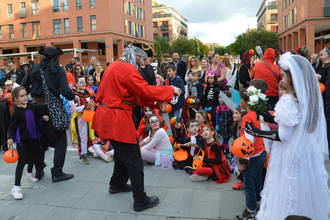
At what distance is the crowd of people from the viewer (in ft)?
8.48

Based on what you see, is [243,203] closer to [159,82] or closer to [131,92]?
[131,92]

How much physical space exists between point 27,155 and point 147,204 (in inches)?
84.9

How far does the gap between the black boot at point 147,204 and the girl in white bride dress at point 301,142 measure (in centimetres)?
168

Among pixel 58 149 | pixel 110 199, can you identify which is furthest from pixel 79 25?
pixel 110 199

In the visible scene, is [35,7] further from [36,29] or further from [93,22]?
[93,22]

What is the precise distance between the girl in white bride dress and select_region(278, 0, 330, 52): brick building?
82.7 ft

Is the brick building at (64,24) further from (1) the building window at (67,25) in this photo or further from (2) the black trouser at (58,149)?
(2) the black trouser at (58,149)

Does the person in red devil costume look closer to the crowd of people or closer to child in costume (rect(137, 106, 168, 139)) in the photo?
the crowd of people

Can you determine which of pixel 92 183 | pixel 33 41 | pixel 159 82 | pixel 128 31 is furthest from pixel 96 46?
pixel 92 183

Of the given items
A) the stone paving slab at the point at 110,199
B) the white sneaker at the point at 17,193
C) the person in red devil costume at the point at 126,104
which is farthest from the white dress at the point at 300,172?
the white sneaker at the point at 17,193

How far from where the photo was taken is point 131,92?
12.0ft

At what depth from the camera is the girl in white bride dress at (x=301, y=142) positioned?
8.25 feet

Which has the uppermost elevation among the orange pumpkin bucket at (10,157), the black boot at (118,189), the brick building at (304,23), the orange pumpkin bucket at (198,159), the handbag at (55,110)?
the brick building at (304,23)

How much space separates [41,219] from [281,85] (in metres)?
3.19
